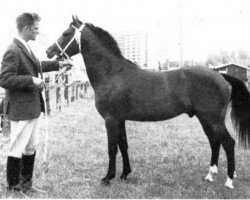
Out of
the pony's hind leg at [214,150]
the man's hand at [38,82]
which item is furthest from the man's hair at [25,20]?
the pony's hind leg at [214,150]

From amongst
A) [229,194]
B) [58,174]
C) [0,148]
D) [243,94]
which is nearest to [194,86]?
[243,94]

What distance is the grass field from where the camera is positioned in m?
4.52

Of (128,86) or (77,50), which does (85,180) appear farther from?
(77,50)

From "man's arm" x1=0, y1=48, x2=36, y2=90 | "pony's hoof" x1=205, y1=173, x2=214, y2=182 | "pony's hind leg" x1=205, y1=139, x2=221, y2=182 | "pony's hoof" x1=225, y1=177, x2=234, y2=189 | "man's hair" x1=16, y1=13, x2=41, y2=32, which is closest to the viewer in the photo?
"man's arm" x1=0, y1=48, x2=36, y2=90

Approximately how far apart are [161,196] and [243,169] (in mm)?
1879

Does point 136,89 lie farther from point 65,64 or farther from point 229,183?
point 229,183

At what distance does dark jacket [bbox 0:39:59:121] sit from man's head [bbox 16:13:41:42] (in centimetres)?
12

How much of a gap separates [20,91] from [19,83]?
0.20 m

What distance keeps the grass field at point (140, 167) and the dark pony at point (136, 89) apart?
30 centimetres

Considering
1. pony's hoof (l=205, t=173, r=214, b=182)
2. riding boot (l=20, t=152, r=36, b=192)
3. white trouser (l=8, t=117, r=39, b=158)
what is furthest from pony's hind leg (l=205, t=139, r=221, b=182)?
white trouser (l=8, t=117, r=39, b=158)

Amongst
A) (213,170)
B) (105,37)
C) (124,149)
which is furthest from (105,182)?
(105,37)

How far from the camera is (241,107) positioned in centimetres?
525

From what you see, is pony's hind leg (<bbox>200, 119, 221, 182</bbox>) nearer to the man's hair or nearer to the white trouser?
the white trouser

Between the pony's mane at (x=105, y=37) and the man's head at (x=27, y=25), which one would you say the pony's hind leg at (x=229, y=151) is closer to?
the pony's mane at (x=105, y=37)
